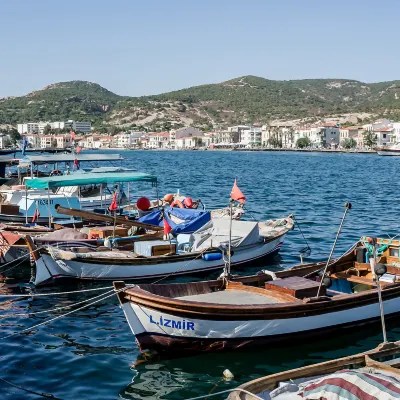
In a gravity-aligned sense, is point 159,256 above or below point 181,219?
below

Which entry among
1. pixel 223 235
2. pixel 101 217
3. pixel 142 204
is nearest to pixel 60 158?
pixel 142 204

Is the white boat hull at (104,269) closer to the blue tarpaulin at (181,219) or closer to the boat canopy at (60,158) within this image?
the blue tarpaulin at (181,219)

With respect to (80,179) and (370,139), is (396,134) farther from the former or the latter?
(80,179)

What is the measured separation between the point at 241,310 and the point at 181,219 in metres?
12.4

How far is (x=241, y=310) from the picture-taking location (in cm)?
1285

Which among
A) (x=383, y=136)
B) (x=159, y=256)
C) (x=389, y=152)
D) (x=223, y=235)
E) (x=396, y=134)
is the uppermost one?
(x=396, y=134)

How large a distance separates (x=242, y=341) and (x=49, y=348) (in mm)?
4478

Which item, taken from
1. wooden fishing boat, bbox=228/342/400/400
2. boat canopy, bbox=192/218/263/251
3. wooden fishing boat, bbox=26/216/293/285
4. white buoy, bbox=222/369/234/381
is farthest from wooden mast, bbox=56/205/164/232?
wooden fishing boat, bbox=228/342/400/400

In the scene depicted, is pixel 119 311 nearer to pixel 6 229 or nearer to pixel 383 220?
pixel 6 229

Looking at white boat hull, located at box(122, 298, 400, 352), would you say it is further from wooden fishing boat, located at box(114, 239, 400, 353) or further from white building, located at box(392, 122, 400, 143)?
white building, located at box(392, 122, 400, 143)

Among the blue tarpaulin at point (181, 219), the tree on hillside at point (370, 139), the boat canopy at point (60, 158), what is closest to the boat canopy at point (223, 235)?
the blue tarpaulin at point (181, 219)

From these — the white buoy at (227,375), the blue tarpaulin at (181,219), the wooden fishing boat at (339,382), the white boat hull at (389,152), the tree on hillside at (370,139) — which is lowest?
the white boat hull at (389,152)

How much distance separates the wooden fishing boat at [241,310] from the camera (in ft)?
41.8

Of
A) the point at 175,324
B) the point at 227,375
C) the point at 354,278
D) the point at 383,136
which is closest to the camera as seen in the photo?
the point at 227,375
